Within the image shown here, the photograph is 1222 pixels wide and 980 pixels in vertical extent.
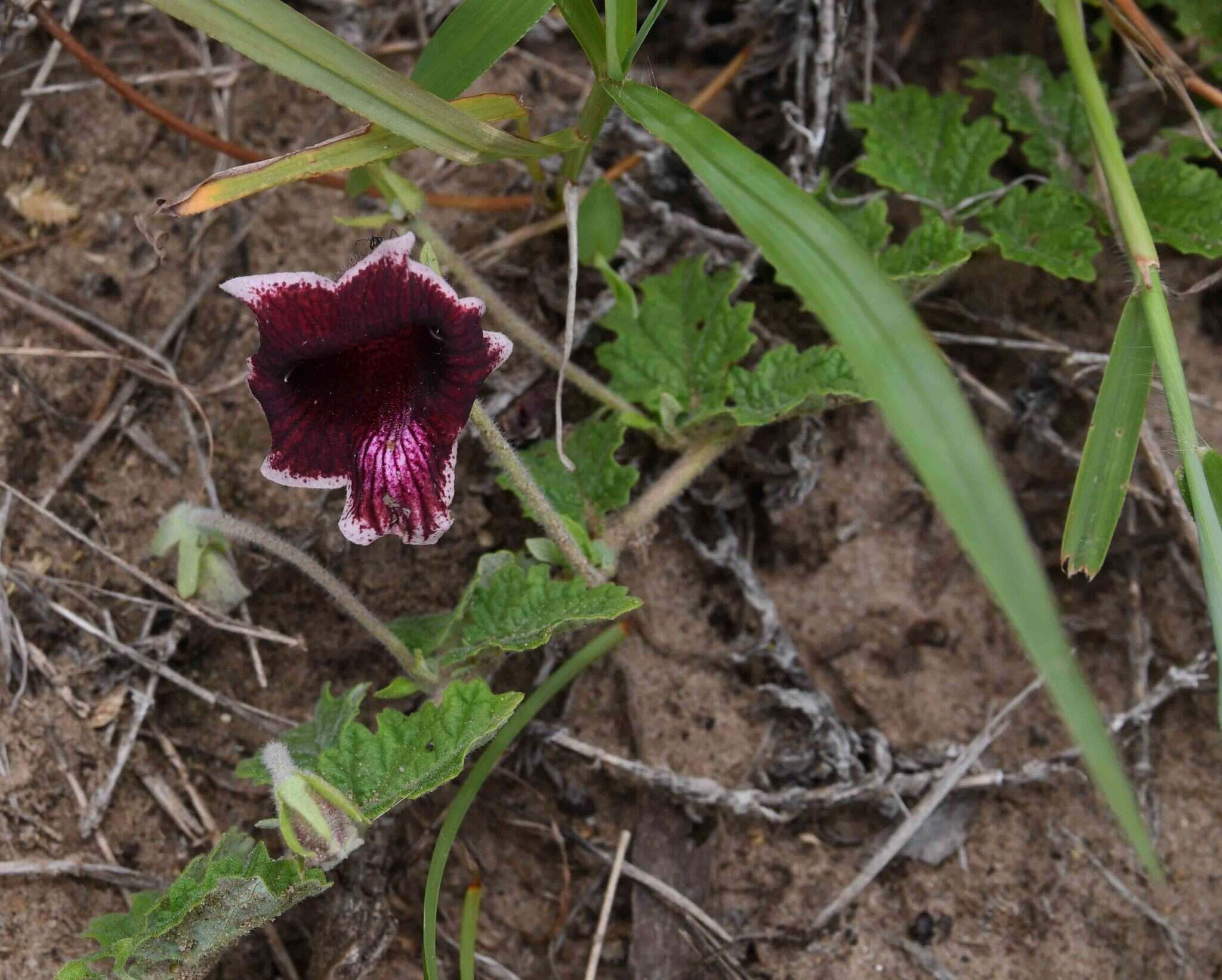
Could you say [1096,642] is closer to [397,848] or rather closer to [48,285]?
[397,848]


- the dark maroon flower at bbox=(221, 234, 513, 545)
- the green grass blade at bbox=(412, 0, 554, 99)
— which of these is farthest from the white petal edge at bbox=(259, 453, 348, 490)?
the green grass blade at bbox=(412, 0, 554, 99)

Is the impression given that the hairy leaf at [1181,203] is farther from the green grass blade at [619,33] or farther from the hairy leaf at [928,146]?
the green grass blade at [619,33]

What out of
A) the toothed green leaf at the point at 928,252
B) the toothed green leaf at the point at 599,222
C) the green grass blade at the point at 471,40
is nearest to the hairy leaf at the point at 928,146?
the toothed green leaf at the point at 928,252

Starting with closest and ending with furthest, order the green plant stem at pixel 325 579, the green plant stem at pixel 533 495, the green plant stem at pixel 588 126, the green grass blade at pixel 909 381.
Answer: the green grass blade at pixel 909 381 → the green plant stem at pixel 533 495 → the green plant stem at pixel 588 126 → the green plant stem at pixel 325 579

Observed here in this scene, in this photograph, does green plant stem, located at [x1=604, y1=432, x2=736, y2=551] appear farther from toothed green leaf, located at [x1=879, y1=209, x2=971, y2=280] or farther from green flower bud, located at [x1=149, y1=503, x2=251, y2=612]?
green flower bud, located at [x1=149, y1=503, x2=251, y2=612]

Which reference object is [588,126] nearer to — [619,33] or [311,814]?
[619,33]

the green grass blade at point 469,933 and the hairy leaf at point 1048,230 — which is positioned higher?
the hairy leaf at point 1048,230

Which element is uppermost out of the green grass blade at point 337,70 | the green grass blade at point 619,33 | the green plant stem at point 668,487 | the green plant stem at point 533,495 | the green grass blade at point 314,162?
the green grass blade at point 619,33
